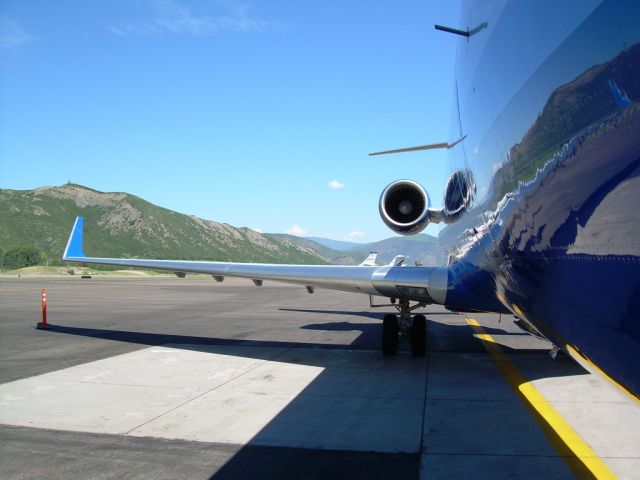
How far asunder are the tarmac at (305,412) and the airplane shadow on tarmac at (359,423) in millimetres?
20

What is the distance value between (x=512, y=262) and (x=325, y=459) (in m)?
2.31

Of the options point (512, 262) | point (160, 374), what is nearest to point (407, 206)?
point (160, 374)

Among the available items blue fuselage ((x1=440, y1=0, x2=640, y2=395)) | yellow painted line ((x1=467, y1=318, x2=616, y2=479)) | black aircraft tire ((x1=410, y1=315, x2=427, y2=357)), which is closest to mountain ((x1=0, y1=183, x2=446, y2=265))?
black aircraft tire ((x1=410, y1=315, x2=427, y2=357))

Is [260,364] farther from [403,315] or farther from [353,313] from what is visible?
[353,313]

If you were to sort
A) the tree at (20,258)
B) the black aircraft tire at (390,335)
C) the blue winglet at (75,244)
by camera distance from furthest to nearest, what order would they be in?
the tree at (20,258), the blue winglet at (75,244), the black aircraft tire at (390,335)

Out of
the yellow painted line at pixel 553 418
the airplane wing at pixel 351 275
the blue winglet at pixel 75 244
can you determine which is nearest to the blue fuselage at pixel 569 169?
the yellow painted line at pixel 553 418

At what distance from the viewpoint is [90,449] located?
468 centimetres

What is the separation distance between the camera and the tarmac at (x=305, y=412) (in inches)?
170

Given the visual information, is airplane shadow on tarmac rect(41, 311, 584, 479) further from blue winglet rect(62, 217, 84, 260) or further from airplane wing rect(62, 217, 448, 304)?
blue winglet rect(62, 217, 84, 260)

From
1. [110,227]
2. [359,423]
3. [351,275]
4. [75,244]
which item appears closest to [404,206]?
[351,275]

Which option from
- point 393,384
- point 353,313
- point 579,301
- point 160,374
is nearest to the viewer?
point 579,301

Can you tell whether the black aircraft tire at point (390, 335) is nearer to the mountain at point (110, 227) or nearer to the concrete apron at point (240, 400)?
the concrete apron at point (240, 400)

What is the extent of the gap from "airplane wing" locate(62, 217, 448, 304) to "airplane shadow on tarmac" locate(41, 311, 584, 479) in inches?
46.2

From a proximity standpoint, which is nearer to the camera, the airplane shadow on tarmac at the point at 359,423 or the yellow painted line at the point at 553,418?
the yellow painted line at the point at 553,418
